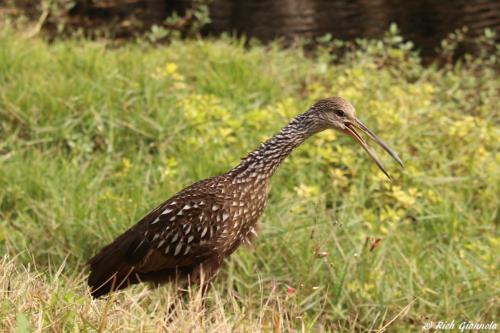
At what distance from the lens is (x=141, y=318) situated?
300cm

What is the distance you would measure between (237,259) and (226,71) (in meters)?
2.65

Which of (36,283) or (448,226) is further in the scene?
(448,226)

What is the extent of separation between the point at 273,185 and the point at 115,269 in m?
1.80

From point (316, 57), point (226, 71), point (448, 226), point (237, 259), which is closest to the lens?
point (237, 259)

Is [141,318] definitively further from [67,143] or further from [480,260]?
[67,143]

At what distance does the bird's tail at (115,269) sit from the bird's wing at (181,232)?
1.3 inches

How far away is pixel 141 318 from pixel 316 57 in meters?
5.75

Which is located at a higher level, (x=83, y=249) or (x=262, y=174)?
(x=262, y=174)

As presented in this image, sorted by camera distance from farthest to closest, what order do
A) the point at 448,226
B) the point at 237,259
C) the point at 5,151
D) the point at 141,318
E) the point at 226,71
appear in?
the point at 226,71 → the point at 5,151 → the point at 448,226 → the point at 237,259 → the point at 141,318

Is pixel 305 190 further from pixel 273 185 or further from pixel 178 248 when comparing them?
pixel 178 248

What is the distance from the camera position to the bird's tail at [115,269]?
3852mm

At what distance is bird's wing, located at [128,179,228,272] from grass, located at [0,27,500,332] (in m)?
0.20

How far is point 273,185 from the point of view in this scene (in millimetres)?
5453

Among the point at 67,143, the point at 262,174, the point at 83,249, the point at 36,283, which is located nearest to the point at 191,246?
the point at 262,174
